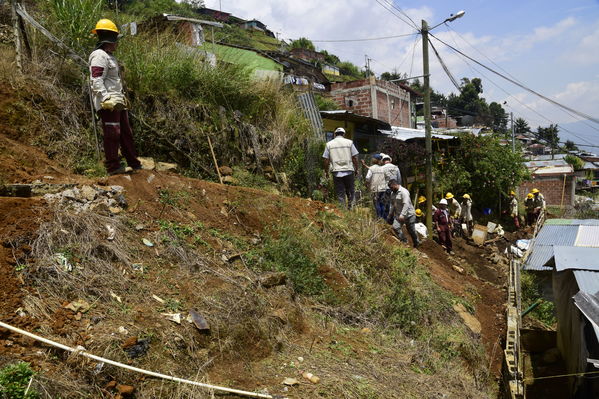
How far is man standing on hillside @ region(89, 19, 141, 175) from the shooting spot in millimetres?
5227

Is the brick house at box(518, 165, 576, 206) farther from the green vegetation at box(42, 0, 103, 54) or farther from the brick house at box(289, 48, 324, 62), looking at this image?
the green vegetation at box(42, 0, 103, 54)

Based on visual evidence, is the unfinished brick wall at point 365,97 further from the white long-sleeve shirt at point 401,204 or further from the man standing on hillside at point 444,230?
the white long-sleeve shirt at point 401,204

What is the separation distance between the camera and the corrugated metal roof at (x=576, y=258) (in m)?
6.23

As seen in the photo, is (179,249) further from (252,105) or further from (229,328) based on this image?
(252,105)

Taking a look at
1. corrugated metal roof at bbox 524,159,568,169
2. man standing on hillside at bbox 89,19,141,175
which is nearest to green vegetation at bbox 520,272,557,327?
man standing on hillside at bbox 89,19,141,175

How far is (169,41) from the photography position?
28.8ft

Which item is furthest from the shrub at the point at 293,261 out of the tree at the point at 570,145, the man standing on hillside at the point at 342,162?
the tree at the point at 570,145

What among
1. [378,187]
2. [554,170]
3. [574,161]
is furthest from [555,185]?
[378,187]

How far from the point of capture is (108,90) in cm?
534

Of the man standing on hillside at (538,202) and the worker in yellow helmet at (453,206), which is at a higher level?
the worker in yellow helmet at (453,206)

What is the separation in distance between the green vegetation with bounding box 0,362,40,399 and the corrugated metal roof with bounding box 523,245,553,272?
946 cm

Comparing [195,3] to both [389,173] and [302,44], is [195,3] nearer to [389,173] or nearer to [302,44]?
[302,44]

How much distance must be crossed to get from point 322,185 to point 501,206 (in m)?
14.1

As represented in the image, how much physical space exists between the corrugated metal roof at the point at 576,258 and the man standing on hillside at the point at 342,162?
3.31m
